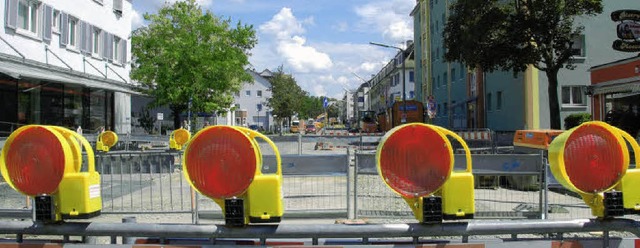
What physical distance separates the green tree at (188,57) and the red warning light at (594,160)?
106 feet

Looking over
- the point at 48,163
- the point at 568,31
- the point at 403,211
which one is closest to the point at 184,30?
the point at 568,31

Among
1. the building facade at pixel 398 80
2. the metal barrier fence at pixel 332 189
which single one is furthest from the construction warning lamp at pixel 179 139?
the building facade at pixel 398 80

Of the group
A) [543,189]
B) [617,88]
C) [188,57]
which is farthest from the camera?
[188,57]

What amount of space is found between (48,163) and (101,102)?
3046 cm

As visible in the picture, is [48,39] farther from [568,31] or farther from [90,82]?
[568,31]

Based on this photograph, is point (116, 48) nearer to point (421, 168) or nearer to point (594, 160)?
point (421, 168)

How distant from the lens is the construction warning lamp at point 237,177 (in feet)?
11.5

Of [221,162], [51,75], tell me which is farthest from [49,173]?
[51,75]

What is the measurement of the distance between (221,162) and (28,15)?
74.3 feet

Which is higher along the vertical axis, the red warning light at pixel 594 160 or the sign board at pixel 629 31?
the sign board at pixel 629 31

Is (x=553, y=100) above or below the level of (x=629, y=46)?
below

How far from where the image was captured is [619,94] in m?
24.7

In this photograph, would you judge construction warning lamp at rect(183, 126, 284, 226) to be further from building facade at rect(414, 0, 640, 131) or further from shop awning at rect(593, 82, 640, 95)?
building facade at rect(414, 0, 640, 131)

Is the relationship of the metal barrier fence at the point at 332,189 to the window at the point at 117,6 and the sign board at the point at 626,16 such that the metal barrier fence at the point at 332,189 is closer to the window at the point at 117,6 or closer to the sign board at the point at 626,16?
the sign board at the point at 626,16
